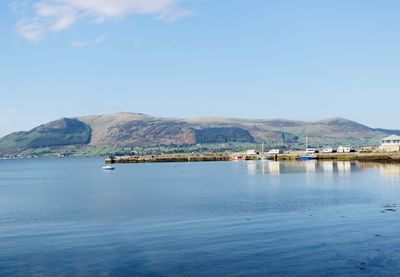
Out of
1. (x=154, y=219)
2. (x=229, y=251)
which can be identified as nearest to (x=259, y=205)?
(x=154, y=219)

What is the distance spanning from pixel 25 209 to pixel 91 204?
283 inches

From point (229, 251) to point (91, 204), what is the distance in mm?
31934

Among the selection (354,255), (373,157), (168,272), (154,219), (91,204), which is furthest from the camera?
(373,157)

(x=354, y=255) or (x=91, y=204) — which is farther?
(x=91, y=204)

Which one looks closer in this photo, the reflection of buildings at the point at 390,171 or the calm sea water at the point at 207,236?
the calm sea water at the point at 207,236

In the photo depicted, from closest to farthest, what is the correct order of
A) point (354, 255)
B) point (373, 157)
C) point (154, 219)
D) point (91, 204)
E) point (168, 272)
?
point (168, 272) < point (354, 255) < point (154, 219) < point (91, 204) < point (373, 157)

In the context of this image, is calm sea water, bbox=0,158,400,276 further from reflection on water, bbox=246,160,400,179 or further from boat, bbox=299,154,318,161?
boat, bbox=299,154,318,161

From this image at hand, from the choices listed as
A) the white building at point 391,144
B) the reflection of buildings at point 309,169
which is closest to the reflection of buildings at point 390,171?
the reflection of buildings at point 309,169

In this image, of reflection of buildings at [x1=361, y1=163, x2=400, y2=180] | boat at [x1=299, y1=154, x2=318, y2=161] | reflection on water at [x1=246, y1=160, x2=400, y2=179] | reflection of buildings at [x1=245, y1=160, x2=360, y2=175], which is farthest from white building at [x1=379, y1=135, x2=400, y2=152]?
reflection of buildings at [x1=361, y1=163, x2=400, y2=180]

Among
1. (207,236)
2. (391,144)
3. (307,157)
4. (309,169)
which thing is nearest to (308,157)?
(307,157)

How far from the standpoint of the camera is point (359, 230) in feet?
122

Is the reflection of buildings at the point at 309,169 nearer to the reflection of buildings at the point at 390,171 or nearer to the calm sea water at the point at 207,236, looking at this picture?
the reflection of buildings at the point at 390,171

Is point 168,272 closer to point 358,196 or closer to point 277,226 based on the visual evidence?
point 277,226

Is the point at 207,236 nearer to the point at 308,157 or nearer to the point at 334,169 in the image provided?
the point at 334,169
